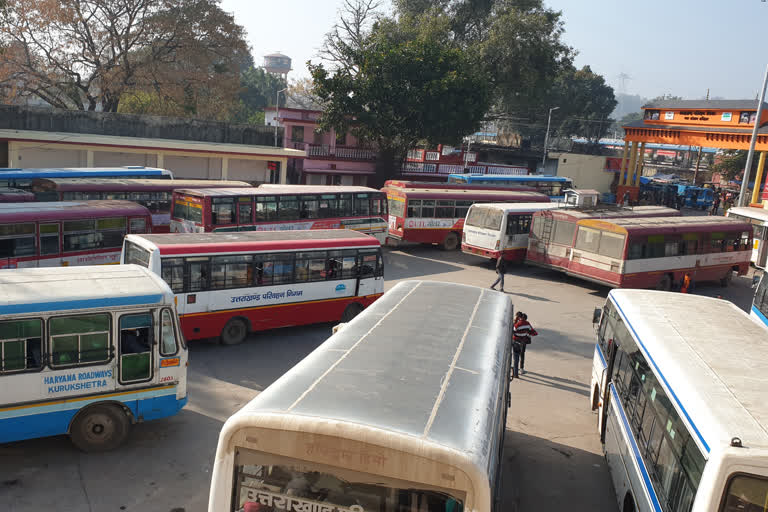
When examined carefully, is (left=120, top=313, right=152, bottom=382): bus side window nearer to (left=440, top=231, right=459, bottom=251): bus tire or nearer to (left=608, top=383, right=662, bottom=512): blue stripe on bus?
(left=608, top=383, right=662, bottom=512): blue stripe on bus

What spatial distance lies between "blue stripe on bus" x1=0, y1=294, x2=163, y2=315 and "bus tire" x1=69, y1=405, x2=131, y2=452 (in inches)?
53.5

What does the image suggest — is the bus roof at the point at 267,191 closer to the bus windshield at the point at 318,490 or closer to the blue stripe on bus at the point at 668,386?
the blue stripe on bus at the point at 668,386

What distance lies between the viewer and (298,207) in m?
21.4

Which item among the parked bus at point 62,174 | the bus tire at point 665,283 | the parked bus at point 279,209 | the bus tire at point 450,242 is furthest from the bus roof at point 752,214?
the parked bus at point 62,174

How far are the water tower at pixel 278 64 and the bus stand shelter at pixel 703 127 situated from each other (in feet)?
345

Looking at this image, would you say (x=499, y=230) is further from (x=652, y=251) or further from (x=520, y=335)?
(x=520, y=335)

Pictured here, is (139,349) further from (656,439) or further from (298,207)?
(298,207)

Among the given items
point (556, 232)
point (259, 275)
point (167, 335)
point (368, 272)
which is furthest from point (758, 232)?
point (167, 335)

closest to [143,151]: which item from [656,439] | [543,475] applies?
[543,475]

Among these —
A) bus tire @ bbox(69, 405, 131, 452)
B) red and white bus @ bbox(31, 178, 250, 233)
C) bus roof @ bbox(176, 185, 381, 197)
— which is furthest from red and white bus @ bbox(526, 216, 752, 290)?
bus tire @ bbox(69, 405, 131, 452)

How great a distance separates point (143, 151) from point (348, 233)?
2055 cm

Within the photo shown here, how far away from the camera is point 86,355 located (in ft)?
26.4

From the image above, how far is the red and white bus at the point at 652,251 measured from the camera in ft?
63.5

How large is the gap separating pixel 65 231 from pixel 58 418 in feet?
28.0
